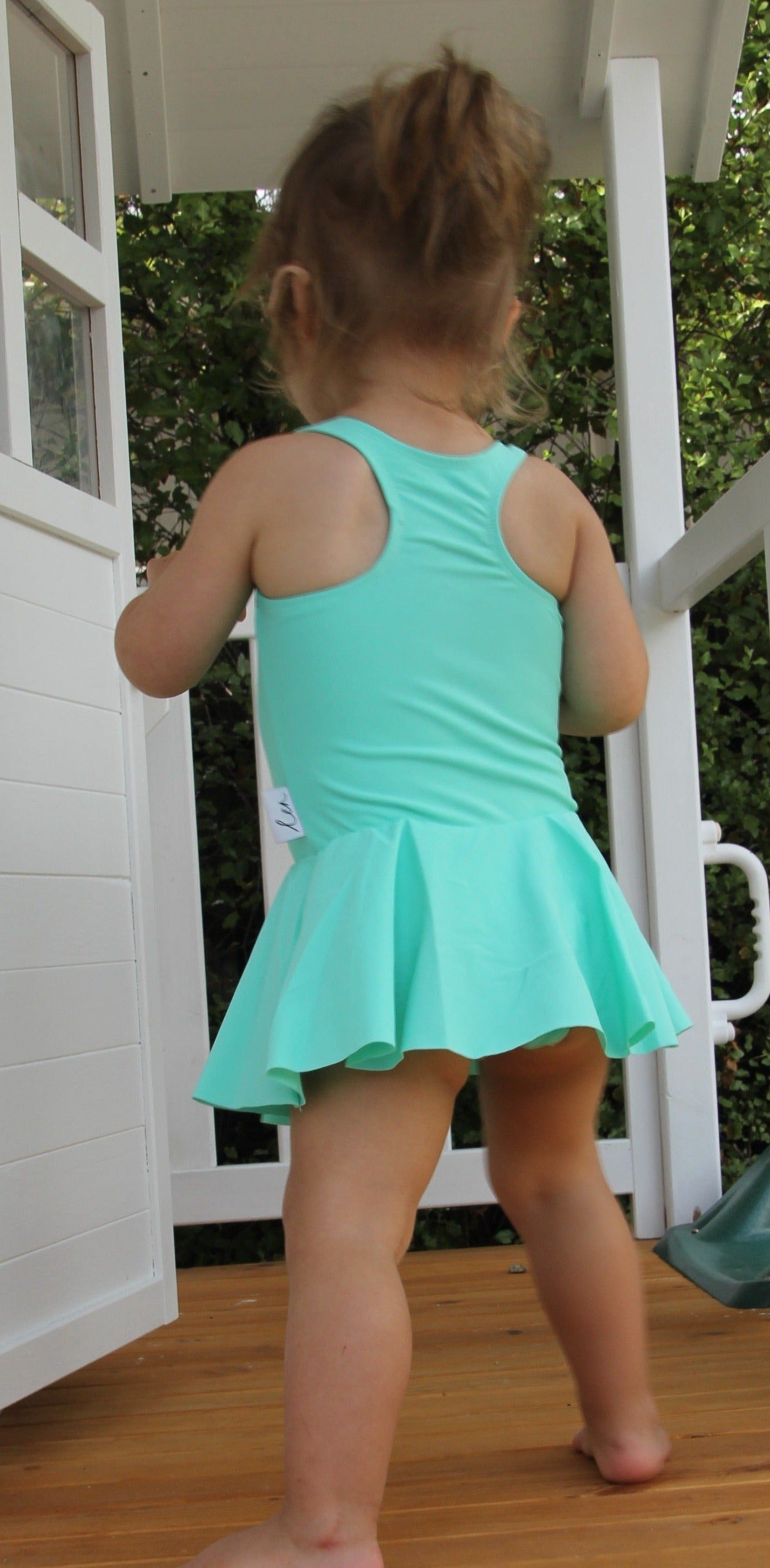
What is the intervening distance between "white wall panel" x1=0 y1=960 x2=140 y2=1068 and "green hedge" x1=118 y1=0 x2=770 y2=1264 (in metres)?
1.54

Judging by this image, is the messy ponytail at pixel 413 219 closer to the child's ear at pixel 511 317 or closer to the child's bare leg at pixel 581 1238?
the child's ear at pixel 511 317

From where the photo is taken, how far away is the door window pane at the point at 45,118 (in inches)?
67.4

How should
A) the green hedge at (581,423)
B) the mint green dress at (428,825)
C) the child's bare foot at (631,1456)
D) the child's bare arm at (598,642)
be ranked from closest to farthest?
the mint green dress at (428,825)
the child's bare foot at (631,1456)
the child's bare arm at (598,642)
the green hedge at (581,423)

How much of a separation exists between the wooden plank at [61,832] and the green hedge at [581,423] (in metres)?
1.54

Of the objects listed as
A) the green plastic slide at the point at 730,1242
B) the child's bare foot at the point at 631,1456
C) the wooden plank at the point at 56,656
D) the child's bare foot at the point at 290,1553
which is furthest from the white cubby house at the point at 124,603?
the child's bare foot at the point at 631,1456

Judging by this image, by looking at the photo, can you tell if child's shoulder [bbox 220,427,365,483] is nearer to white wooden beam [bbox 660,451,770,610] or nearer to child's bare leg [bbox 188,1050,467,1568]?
child's bare leg [bbox 188,1050,467,1568]

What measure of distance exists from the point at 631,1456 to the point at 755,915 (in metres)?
1.17

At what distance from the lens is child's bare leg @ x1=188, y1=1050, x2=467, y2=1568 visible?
972mm

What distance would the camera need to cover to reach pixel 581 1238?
1.18 m

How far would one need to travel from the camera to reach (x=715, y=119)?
2406 mm

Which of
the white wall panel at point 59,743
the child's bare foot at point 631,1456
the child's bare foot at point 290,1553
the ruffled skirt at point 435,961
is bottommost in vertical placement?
the child's bare foot at point 631,1456

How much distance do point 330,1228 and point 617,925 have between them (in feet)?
1.08

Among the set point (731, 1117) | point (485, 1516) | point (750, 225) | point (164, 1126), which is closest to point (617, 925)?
point (485, 1516)

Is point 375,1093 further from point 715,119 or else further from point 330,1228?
point 715,119
